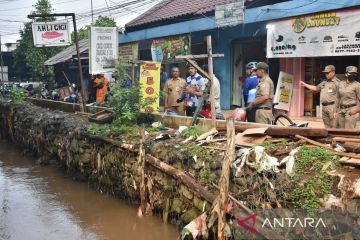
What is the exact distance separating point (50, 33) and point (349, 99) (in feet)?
29.2

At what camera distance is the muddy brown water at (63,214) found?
7.00 meters

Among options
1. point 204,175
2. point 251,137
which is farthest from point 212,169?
point 251,137

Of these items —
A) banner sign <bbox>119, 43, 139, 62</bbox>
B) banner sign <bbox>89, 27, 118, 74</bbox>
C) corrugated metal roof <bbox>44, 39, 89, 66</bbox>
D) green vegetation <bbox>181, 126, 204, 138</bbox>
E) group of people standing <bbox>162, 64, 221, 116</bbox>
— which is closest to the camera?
green vegetation <bbox>181, 126, 204, 138</bbox>

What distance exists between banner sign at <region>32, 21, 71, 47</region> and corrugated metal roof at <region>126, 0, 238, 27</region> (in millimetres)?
3846

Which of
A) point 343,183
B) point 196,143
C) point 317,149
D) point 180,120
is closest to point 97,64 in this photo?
point 180,120

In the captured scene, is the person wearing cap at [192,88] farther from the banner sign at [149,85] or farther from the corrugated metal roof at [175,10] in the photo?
the corrugated metal roof at [175,10]

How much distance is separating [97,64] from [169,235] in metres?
5.33

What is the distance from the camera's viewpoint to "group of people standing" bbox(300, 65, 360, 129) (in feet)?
23.8

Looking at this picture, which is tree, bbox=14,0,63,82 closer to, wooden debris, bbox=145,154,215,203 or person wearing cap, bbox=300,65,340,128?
wooden debris, bbox=145,154,215,203

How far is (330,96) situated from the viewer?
753 cm

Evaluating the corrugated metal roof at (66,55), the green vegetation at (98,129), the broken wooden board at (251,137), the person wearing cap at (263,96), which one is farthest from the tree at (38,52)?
the broken wooden board at (251,137)

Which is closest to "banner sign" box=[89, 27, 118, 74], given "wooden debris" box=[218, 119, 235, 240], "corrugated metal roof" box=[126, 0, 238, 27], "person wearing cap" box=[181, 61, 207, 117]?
"person wearing cap" box=[181, 61, 207, 117]

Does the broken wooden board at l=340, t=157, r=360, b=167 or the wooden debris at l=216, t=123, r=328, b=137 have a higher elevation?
the wooden debris at l=216, t=123, r=328, b=137

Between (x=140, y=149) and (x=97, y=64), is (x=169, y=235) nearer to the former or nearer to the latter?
(x=140, y=149)
